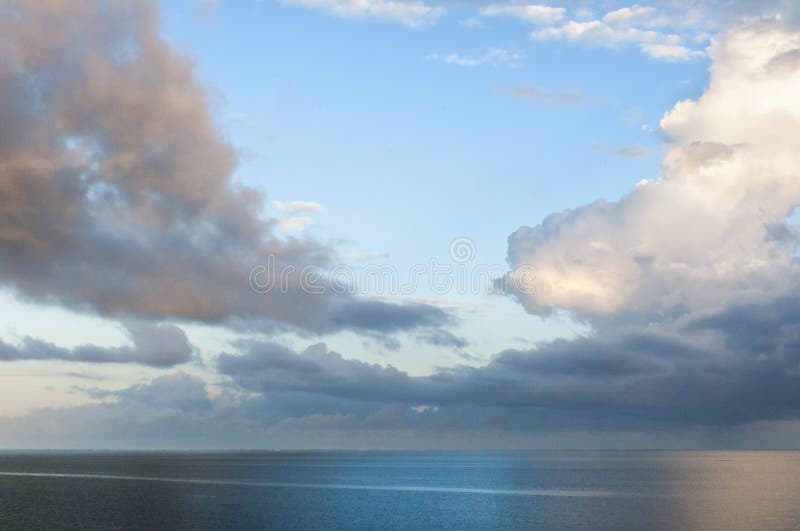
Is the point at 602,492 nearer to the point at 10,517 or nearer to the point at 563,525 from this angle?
the point at 563,525

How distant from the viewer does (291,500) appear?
470 ft

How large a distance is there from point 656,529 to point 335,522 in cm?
4131

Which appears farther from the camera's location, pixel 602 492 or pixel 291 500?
pixel 602 492

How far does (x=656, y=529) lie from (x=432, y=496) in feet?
212

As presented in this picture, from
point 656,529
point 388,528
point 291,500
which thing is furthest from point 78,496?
point 656,529

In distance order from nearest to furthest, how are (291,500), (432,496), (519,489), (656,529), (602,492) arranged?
(656,529) → (291,500) → (432,496) → (602,492) → (519,489)

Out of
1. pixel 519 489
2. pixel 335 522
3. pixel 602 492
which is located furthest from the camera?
→ pixel 519 489

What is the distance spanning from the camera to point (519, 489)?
584 feet

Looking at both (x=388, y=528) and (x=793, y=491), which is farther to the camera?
(x=793, y=491)

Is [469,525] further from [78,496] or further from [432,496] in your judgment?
[78,496]

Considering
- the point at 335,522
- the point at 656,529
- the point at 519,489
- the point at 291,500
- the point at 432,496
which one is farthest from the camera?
the point at 519,489

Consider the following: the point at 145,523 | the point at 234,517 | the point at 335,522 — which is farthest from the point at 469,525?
the point at 145,523

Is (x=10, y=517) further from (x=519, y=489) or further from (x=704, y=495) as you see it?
Result: (x=704, y=495)

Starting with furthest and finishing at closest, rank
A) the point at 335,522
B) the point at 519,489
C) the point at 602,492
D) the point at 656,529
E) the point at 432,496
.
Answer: the point at 519,489
the point at 602,492
the point at 432,496
the point at 335,522
the point at 656,529
